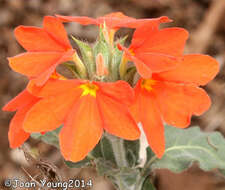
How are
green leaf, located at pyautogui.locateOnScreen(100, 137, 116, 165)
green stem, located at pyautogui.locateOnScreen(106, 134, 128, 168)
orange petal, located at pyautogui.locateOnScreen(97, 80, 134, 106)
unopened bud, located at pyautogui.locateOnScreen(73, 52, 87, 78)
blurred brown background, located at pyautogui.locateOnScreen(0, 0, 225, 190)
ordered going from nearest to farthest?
1. orange petal, located at pyautogui.locateOnScreen(97, 80, 134, 106)
2. unopened bud, located at pyautogui.locateOnScreen(73, 52, 87, 78)
3. green stem, located at pyautogui.locateOnScreen(106, 134, 128, 168)
4. green leaf, located at pyautogui.locateOnScreen(100, 137, 116, 165)
5. blurred brown background, located at pyautogui.locateOnScreen(0, 0, 225, 190)

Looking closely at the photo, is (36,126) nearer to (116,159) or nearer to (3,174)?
(116,159)

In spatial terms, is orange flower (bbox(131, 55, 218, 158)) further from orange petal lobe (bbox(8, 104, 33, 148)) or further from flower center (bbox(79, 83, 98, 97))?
orange petal lobe (bbox(8, 104, 33, 148))

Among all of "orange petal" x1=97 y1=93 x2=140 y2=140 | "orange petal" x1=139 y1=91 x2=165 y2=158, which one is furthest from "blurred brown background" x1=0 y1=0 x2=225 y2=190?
"orange petal" x1=97 y1=93 x2=140 y2=140

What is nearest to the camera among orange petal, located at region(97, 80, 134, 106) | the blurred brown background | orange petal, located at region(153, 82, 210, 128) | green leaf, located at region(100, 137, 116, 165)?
orange petal, located at region(97, 80, 134, 106)

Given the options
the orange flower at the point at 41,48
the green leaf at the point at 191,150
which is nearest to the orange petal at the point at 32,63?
the orange flower at the point at 41,48

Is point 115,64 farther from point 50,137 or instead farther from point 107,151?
point 50,137

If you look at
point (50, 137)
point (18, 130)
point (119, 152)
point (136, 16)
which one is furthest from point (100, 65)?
point (136, 16)

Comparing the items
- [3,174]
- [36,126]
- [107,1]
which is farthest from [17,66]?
[107,1]
